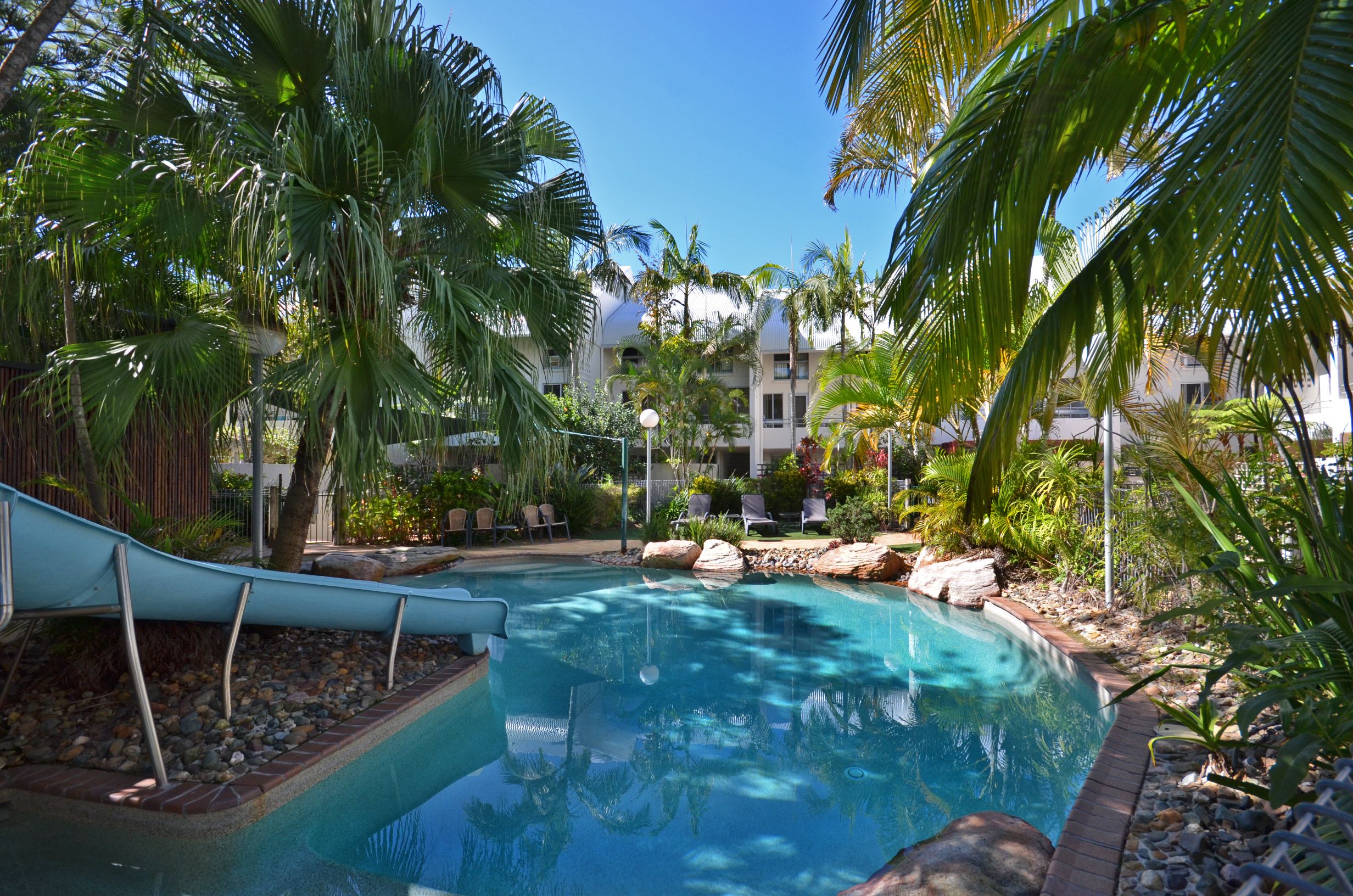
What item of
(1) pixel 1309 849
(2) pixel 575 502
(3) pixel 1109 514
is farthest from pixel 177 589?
(2) pixel 575 502

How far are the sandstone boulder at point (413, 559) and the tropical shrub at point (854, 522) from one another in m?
7.07

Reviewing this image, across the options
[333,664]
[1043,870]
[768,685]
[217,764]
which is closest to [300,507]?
[333,664]

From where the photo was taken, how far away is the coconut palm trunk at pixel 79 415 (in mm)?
4762

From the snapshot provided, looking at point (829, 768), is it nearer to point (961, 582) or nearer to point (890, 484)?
point (961, 582)

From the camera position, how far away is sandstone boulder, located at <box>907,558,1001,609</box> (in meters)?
9.33

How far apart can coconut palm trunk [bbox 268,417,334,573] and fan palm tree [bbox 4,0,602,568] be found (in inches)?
0.6

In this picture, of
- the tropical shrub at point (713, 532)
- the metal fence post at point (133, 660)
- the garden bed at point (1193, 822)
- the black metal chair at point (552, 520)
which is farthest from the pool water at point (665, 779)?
the black metal chair at point (552, 520)

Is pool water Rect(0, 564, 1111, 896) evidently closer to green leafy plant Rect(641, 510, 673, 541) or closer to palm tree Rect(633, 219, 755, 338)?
green leafy plant Rect(641, 510, 673, 541)

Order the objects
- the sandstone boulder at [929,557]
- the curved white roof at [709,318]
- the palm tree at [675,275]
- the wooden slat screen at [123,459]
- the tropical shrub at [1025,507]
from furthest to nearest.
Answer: the curved white roof at [709,318], the palm tree at [675,275], the sandstone boulder at [929,557], the tropical shrub at [1025,507], the wooden slat screen at [123,459]

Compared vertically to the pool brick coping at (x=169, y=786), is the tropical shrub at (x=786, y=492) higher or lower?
higher

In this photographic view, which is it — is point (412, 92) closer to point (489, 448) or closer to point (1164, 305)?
point (489, 448)

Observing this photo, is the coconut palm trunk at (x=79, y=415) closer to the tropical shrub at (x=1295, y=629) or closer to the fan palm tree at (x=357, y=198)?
the fan palm tree at (x=357, y=198)

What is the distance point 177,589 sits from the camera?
3752 millimetres

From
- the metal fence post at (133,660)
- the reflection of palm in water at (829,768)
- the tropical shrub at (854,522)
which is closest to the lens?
the metal fence post at (133,660)
